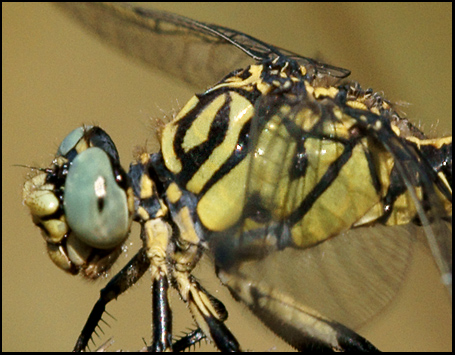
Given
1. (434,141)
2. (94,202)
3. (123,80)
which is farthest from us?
(123,80)

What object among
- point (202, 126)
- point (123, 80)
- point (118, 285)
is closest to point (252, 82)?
point (202, 126)

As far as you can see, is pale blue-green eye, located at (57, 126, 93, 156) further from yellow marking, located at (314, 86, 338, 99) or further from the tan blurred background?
the tan blurred background

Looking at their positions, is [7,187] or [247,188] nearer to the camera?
[247,188]

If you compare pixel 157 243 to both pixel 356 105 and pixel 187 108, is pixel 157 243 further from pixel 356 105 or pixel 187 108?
pixel 356 105

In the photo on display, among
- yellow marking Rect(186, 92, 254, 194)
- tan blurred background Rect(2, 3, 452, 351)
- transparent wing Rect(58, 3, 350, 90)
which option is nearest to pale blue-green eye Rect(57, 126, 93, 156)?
yellow marking Rect(186, 92, 254, 194)

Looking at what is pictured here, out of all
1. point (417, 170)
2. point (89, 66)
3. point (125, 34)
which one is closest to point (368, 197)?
point (417, 170)

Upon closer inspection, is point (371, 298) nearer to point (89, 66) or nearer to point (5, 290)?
point (5, 290)
